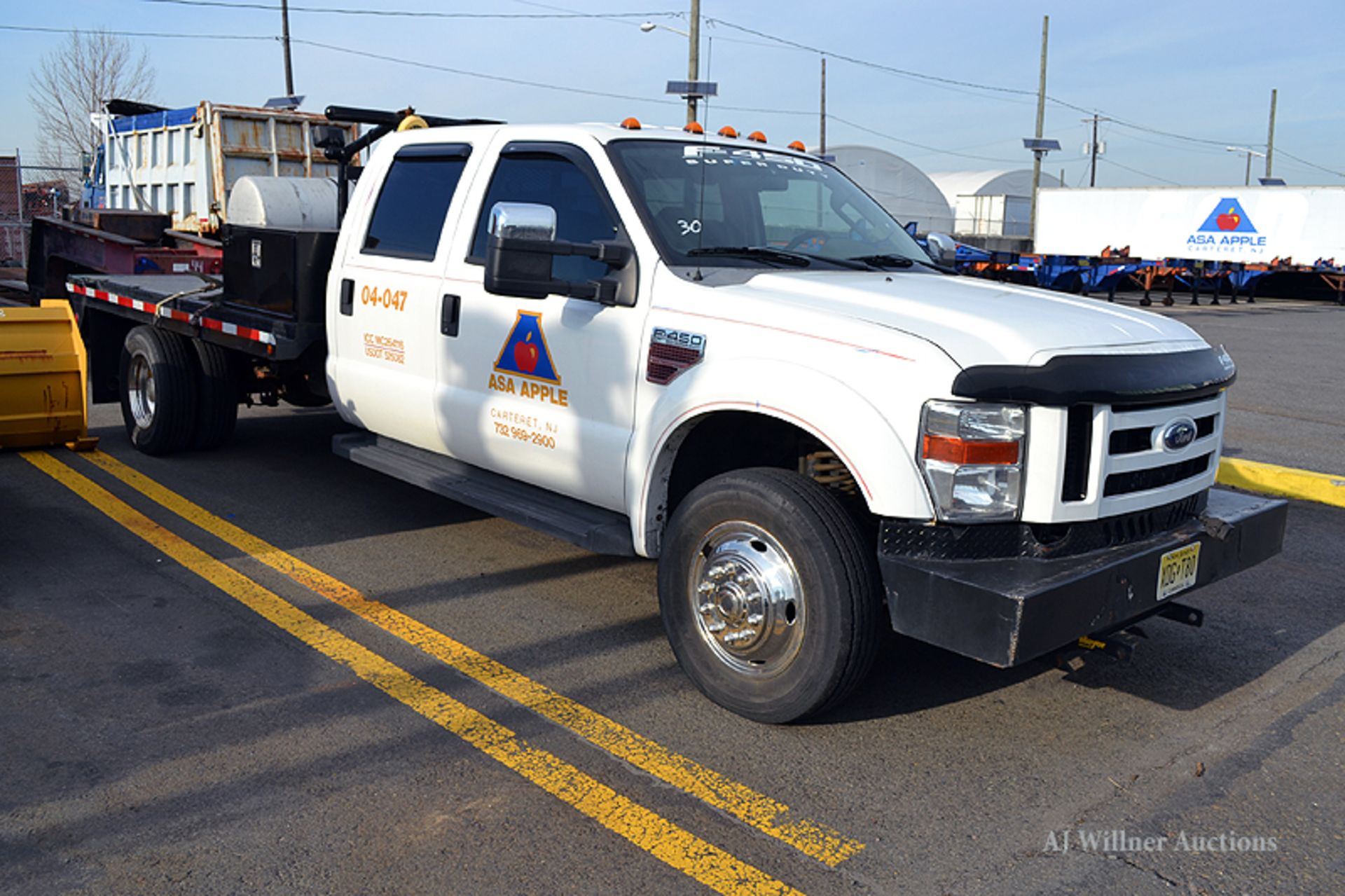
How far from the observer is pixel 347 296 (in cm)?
580

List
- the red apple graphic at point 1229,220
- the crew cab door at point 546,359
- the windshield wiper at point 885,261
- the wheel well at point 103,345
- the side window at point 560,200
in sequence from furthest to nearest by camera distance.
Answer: the red apple graphic at point 1229,220 < the wheel well at point 103,345 < the windshield wiper at point 885,261 < the side window at point 560,200 < the crew cab door at point 546,359

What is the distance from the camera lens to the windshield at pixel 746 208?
14.6 ft

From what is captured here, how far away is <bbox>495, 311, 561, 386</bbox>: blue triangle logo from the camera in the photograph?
4.66m

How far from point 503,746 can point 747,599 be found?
0.91 meters

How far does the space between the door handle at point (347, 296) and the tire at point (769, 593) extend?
250 cm

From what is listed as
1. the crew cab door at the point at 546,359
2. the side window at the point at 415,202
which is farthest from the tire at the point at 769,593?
the side window at the point at 415,202

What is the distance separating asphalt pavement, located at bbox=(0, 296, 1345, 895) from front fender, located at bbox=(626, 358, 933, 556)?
0.71m

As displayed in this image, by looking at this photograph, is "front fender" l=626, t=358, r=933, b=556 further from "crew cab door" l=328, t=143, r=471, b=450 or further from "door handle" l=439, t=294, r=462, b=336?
"crew cab door" l=328, t=143, r=471, b=450

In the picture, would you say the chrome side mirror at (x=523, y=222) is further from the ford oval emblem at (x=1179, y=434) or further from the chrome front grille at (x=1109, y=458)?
the ford oval emblem at (x=1179, y=434)

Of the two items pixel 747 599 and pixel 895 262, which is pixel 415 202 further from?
pixel 747 599

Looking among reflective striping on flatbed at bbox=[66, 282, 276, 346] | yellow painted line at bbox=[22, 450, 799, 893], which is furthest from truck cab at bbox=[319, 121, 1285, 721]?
reflective striping on flatbed at bbox=[66, 282, 276, 346]

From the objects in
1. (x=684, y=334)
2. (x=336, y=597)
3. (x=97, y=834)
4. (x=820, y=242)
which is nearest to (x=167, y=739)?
(x=97, y=834)

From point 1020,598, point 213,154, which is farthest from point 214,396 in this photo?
point 213,154

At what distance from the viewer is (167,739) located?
3.66m
